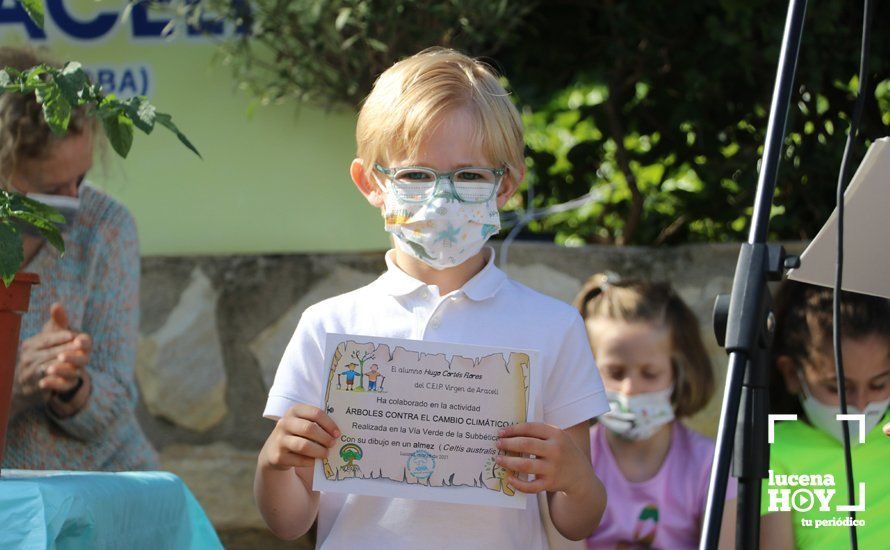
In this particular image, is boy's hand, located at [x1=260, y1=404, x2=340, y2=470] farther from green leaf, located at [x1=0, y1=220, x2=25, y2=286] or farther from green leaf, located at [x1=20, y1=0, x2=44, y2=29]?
green leaf, located at [x1=20, y1=0, x2=44, y2=29]

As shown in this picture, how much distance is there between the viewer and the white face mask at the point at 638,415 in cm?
297

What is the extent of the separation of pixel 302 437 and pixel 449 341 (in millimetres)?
289

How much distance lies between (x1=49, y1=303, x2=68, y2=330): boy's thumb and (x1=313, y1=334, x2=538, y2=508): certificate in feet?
2.95

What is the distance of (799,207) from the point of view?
382cm

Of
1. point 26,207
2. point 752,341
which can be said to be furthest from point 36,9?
point 752,341

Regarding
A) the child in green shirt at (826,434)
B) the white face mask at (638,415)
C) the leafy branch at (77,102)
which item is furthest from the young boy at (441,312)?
the white face mask at (638,415)

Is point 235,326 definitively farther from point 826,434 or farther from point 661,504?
point 826,434

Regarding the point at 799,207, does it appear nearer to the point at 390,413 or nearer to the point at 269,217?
the point at 269,217

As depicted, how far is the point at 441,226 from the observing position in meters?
1.90

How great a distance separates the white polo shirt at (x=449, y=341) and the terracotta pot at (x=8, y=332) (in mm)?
406

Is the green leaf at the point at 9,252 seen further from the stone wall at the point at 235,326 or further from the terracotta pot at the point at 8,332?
the stone wall at the point at 235,326

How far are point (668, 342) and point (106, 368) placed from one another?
138 centimetres

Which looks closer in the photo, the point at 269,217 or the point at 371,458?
the point at 371,458

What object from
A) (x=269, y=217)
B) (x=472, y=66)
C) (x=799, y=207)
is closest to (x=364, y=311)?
(x=472, y=66)
